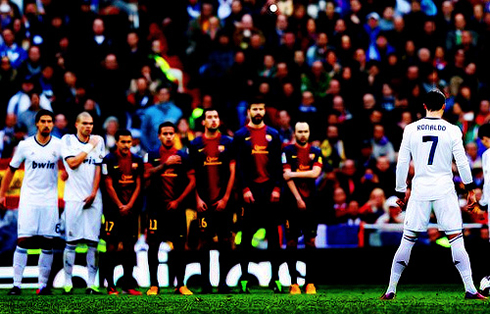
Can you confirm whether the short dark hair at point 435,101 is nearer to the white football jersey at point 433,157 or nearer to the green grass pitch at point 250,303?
the white football jersey at point 433,157

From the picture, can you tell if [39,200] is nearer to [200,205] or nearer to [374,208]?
[200,205]

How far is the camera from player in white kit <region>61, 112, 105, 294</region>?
47.0 ft

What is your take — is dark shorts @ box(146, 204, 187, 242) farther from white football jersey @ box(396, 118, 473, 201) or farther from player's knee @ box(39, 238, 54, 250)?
white football jersey @ box(396, 118, 473, 201)

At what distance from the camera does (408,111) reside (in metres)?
20.1

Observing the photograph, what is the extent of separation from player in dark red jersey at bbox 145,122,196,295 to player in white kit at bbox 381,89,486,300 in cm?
366

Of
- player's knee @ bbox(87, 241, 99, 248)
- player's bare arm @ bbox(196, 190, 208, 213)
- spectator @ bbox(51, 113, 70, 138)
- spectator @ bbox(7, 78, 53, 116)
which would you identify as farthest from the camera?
spectator @ bbox(7, 78, 53, 116)

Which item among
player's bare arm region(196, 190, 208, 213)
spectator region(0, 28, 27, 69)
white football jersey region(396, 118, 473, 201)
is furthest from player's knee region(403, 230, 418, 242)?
spectator region(0, 28, 27, 69)

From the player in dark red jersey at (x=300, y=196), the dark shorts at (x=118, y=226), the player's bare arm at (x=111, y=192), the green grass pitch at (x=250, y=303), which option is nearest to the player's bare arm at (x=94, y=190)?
the player's bare arm at (x=111, y=192)

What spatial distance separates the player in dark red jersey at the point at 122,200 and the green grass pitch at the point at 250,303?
0.68 meters

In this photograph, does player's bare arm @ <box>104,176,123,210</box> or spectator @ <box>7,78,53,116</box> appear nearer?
player's bare arm @ <box>104,176,123,210</box>

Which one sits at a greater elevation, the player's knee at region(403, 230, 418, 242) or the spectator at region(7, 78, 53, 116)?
the spectator at region(7, 78, 53, 116)

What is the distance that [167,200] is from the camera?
1412 centimetres

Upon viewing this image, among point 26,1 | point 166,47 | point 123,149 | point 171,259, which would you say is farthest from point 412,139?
point 26,1

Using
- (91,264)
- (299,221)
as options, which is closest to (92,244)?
(91,264)
